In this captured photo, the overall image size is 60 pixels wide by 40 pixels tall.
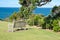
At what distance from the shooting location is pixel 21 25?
15.5 meters

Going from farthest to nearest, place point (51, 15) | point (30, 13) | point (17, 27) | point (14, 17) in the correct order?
point (14, 17) < point (30, 13) < point (51, 15) < point (17, 27)

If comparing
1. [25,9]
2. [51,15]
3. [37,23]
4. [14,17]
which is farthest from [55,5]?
[14,17]

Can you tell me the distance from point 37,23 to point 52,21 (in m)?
2.52

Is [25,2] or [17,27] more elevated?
[25,2]

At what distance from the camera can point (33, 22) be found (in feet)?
63.1

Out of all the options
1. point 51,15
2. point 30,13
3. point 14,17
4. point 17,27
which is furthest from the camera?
point 14,17

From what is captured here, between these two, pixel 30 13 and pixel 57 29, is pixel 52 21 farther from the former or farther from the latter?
pixel 30 13

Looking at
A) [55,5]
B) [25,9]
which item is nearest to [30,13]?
[25,9]

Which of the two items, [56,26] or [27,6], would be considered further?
[27,6]

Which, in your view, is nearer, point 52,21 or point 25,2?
Answer: point 52,21

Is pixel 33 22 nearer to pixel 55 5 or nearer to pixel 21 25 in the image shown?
pixel 55 5

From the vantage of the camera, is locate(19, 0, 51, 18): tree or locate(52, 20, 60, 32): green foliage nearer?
locate(52, 20, 60, 32): green foliage

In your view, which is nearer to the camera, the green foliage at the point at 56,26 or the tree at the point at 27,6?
the green foliage at the point at 56,26

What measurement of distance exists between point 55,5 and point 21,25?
4.68 metres
